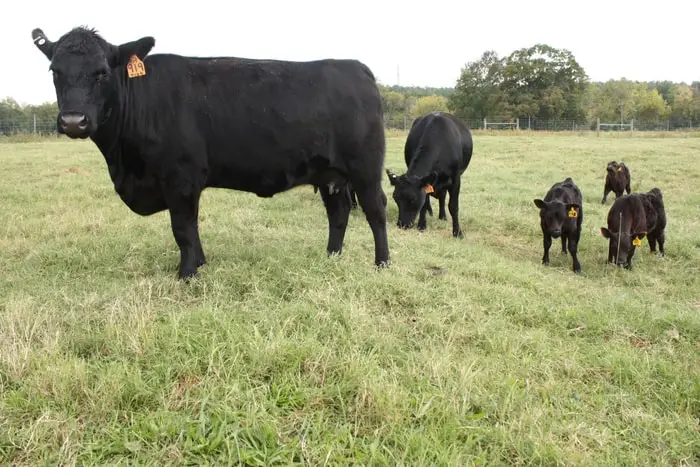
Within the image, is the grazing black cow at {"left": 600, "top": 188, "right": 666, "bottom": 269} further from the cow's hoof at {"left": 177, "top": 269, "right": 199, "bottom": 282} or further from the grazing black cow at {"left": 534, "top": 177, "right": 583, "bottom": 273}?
the cow's hoof at {"left": 177, "top": 269, "right": 199, "bottom": 282}

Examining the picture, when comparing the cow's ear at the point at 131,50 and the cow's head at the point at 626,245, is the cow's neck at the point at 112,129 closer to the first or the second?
the cow's ear at the point at 131,50

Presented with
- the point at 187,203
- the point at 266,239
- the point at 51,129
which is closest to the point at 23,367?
the point at 187,203

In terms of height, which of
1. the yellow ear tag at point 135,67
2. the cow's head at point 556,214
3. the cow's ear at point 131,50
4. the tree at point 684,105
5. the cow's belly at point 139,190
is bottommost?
the cow's head at point 556,214

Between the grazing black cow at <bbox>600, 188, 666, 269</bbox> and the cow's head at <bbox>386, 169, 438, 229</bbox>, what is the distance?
105 inches

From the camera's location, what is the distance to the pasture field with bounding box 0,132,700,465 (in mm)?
2357

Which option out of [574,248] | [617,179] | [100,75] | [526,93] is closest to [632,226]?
[574,248]

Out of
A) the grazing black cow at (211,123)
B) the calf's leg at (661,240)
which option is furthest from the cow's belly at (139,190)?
the calf's leg at (661,240)

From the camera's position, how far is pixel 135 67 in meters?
4.34

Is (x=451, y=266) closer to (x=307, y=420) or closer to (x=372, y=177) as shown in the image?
(x=372, y=177)

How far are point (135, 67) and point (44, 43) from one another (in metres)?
0.77

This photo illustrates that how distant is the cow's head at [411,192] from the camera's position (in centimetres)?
810

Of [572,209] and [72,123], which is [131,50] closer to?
[72,123]

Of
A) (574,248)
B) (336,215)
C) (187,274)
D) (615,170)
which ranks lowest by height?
(574,248)

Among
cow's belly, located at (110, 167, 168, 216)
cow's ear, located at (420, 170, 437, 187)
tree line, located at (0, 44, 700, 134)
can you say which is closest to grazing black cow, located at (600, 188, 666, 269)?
cow's ear, located at (420, 170, 437, 187)
